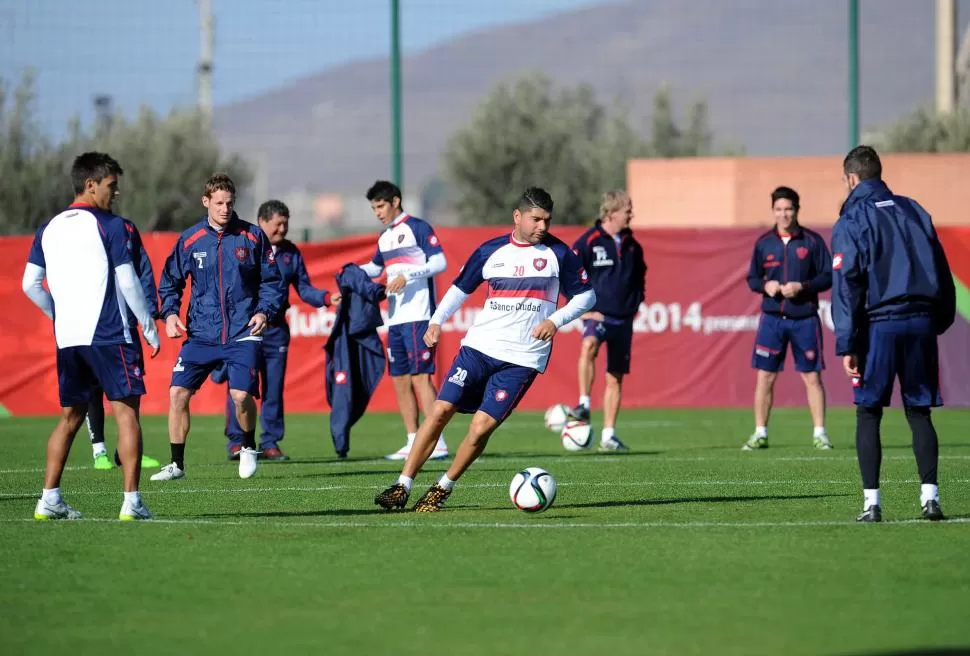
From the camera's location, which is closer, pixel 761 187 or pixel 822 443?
pixel 822 443

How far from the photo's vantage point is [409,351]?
1473 centimetres

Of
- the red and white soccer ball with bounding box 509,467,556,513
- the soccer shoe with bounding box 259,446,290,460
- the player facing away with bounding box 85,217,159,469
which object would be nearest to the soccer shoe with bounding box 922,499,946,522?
the red and white soccer ball with bounding box 509,467,556,513

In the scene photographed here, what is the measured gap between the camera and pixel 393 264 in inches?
583

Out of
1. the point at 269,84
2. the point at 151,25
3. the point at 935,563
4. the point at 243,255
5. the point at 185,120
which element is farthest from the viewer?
the point at 185,120

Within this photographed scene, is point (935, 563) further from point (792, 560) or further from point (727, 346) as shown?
point (727, 346)

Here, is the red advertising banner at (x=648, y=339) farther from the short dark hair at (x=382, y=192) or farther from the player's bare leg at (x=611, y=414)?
the short dark hair at (x=382, y=192)

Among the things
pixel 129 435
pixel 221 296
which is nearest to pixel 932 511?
pixel 129 435

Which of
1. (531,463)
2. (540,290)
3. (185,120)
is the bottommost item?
(531,463)

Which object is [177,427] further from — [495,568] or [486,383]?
[495,568]

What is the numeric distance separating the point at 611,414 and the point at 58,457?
684cm

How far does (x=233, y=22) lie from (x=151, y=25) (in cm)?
178

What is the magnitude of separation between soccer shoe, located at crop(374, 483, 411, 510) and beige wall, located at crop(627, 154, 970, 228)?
22654 millimetres

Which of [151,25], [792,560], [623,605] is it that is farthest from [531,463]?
[151,25]

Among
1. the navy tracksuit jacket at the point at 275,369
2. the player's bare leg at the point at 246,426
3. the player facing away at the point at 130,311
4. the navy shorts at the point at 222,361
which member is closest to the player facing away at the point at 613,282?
the navy tracksuit jacket at the point at 275,369
